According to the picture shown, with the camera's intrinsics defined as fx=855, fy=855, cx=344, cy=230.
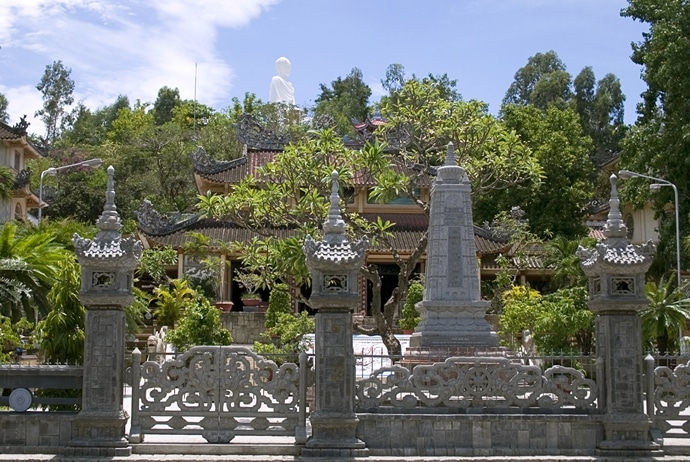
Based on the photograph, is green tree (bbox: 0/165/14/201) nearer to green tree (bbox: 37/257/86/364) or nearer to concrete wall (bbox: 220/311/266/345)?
green tree (bbox: 37/257/86/364)

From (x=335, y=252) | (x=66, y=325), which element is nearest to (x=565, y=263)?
(x=335, y=252)

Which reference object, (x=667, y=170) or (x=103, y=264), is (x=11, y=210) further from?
(x=103, y=264)

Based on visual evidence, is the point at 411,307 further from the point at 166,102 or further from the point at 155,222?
the point at 166,102

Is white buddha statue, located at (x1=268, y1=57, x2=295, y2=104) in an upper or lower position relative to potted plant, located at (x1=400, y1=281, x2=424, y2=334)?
upper

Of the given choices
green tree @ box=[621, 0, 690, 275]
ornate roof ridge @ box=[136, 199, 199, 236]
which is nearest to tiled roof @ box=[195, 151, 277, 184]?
ornate roof ridge @ box=[136, 199, 199, 236]

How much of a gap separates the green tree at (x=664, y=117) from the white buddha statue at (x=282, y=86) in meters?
31.1

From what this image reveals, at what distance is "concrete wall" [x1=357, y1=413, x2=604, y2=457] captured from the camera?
39.1 feet

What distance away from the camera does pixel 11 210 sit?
141ft

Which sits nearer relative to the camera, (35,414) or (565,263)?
(35,414)

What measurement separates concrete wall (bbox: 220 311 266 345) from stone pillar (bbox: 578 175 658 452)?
2254 centimetres

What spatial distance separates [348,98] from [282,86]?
28.6ft

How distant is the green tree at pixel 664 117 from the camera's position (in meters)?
30.2

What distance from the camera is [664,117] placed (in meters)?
32.1

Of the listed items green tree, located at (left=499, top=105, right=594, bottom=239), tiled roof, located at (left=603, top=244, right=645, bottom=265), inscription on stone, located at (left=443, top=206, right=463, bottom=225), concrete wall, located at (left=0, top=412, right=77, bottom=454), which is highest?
green tree, located at (left=499, top=105, right=594, bottom=239)
